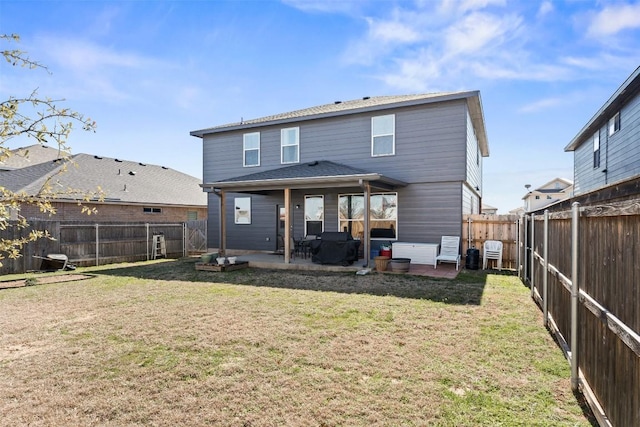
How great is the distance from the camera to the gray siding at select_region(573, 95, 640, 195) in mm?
10086

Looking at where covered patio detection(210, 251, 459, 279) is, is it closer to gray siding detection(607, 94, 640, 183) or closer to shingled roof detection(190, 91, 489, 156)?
shingled roof detection(190, 91, 489, 156)

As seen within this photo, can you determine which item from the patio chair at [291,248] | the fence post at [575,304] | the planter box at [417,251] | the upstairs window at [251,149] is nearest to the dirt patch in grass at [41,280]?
the patio chair at [291,248]

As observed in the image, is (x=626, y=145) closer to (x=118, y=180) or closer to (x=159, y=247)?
(x=159, y=247)

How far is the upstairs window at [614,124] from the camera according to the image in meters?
11.5

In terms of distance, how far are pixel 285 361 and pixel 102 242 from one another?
37.8 feet

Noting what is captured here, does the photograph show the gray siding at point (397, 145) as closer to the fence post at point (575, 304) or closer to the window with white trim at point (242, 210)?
the window with white trim at point (242, 210)

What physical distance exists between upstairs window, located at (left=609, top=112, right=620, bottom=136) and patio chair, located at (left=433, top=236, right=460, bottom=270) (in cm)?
687

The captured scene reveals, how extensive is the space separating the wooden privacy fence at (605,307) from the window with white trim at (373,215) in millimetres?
7756

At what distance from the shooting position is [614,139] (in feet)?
39.2

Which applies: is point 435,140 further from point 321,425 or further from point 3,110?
point 3,110

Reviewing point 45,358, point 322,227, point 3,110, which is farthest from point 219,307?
point 322,227

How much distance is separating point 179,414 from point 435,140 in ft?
34.1

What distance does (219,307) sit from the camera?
20.1 feet

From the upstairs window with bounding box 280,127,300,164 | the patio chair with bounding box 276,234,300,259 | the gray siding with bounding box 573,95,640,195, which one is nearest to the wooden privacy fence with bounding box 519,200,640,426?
the gray siding with bounding box 573,95,640,195
